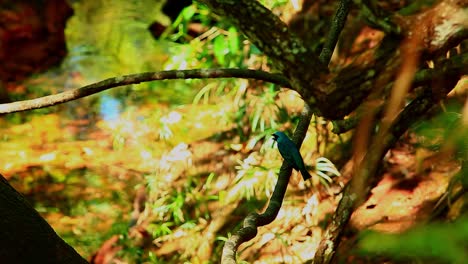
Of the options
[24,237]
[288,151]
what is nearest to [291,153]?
[288,151]

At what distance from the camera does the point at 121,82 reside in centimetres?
199

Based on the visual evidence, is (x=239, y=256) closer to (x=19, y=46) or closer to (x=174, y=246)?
(x=174, y=246)

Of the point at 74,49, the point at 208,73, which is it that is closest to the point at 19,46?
the point at 74,49

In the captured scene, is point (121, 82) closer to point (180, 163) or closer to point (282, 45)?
point (282, 45)

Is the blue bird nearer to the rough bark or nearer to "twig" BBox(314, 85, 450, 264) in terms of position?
"twig" BBox(314, 85, 450, 264)

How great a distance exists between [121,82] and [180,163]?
3218 millimetres

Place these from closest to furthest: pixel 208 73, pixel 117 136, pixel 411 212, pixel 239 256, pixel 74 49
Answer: pixel 208 73 < pixel 411 212 < pixel 239 256 < pixel 117 136 < pixel 74 49

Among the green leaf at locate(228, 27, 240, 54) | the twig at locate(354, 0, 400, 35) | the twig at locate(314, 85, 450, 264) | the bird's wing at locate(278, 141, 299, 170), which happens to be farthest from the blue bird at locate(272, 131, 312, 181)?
the green leaf at locate(228, 27, 240, 54)

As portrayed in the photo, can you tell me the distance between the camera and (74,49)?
357 inches

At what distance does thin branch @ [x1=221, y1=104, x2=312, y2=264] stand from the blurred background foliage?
779 mm

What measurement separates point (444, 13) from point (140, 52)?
7.09m

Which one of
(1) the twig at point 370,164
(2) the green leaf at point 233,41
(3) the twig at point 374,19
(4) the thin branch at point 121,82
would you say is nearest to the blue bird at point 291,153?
(1) the twig at point 370,164

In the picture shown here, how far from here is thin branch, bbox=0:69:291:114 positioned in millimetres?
1968

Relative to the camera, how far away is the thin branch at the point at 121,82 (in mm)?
1968
